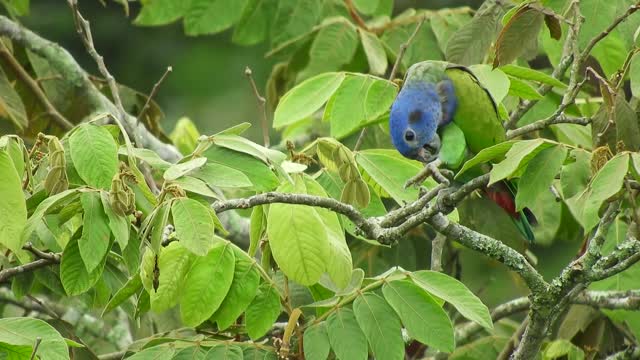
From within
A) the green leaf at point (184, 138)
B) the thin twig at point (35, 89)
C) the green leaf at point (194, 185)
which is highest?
the green leaf at point (194, 185)

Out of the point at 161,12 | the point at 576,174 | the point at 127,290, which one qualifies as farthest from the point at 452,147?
the point at 161,12

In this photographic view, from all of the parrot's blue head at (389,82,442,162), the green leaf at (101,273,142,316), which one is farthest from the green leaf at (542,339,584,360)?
the green leaf at (101,273,142,316)

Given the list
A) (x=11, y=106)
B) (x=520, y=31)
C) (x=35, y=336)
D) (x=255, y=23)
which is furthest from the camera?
(x=255, y=23)

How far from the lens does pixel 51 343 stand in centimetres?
→ 227

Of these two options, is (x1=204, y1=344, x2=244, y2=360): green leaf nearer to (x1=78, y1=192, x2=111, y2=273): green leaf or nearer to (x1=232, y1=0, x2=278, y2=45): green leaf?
(x1=78, y1=192, x2=111, y2=273): green leaf

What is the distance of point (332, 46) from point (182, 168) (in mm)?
1800

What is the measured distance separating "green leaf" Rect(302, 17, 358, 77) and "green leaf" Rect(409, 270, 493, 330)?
1680 millimetres

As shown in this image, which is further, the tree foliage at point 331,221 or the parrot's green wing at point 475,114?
the parrot's green wing at point 475,114

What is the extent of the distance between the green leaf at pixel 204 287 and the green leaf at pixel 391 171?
51 cm

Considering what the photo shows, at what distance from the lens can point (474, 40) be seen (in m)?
3.19

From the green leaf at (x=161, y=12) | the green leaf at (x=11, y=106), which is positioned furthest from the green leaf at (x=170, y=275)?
the green leaf at (x=161, y=12)

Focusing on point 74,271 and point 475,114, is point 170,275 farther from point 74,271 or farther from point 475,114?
point 475,114

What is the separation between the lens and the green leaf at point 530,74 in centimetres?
292

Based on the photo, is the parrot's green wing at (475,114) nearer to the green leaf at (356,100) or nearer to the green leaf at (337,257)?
the green leaf at (356,100)
